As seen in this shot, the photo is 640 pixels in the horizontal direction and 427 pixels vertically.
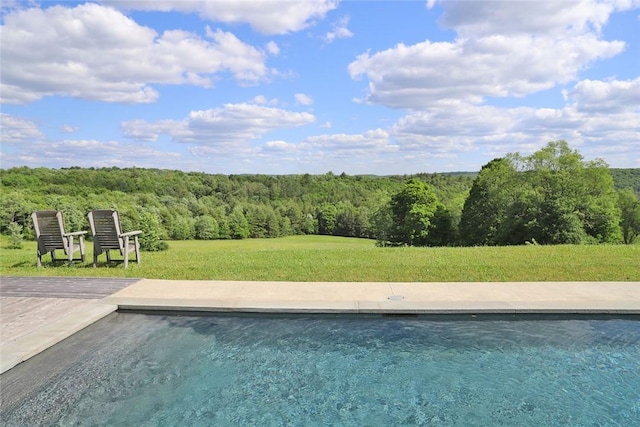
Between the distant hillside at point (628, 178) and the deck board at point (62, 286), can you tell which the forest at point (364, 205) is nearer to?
the distant hillside at point (628, 178)

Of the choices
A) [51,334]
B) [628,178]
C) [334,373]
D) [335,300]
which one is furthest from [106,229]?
[628,178]

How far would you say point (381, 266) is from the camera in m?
8.36

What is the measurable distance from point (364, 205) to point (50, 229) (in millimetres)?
66795

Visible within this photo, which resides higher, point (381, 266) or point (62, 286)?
point (62, 286)

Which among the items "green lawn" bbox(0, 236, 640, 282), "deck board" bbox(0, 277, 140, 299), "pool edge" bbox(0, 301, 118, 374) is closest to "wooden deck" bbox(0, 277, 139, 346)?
"deck board" bbox(0, 277, 140, 299)

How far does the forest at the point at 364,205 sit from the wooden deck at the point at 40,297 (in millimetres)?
8640

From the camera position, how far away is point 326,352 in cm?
466

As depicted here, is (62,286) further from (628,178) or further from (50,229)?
(628,178)

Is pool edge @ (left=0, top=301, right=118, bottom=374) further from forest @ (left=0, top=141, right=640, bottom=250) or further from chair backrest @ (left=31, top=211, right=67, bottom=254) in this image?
forest @ (left=0, top=141, right=640, bottom=250)

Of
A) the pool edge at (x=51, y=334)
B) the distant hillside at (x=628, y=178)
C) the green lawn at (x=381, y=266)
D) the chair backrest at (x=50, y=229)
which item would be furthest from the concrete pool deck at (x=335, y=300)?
the distant hillside at (x=628, y=178)

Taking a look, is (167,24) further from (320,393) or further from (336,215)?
(336,215)

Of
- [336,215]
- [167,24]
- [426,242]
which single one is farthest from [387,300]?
[336,215]

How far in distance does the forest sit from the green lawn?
6298mm

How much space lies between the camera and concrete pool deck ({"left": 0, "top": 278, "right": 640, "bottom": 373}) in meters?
5.40
